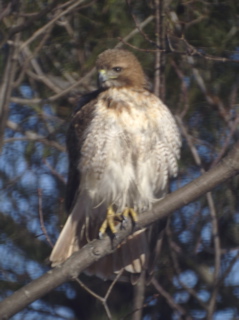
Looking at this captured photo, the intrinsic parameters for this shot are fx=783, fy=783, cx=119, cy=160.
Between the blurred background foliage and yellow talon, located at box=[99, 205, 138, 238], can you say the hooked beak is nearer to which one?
the blurred background foliage

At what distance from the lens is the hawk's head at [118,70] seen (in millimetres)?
4523

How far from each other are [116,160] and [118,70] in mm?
684

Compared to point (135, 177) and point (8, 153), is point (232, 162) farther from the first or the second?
point (8, 153)

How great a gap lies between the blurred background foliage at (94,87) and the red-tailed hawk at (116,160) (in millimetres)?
229

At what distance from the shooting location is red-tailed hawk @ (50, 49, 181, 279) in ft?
13.8

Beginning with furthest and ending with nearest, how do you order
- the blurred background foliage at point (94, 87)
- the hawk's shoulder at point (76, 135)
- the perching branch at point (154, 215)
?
the blurred background foliage at point (94, 87) < the hawk's shoulder at point (76, 135) < the perching branch at point (154, 215)

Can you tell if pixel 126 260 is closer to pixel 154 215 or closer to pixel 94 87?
pixel 154 215

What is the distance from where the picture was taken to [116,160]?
4.20 m

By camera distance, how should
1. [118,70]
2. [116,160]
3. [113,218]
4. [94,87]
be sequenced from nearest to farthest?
[116,160] < [113,218] < [118,70] < [94,87]

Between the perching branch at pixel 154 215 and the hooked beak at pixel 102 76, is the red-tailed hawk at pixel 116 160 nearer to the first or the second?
the hooked beak at pixel 102 76

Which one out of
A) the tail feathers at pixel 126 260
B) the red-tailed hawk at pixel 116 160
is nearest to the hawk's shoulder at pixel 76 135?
the red-tailed hawk at pixel 116 160

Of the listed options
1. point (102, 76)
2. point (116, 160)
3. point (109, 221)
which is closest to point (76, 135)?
point (116, 160)

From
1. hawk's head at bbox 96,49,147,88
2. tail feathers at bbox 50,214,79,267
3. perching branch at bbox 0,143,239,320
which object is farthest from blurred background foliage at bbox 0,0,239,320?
perching branch at bbox 0,143,239,320

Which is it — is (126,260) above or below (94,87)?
below
